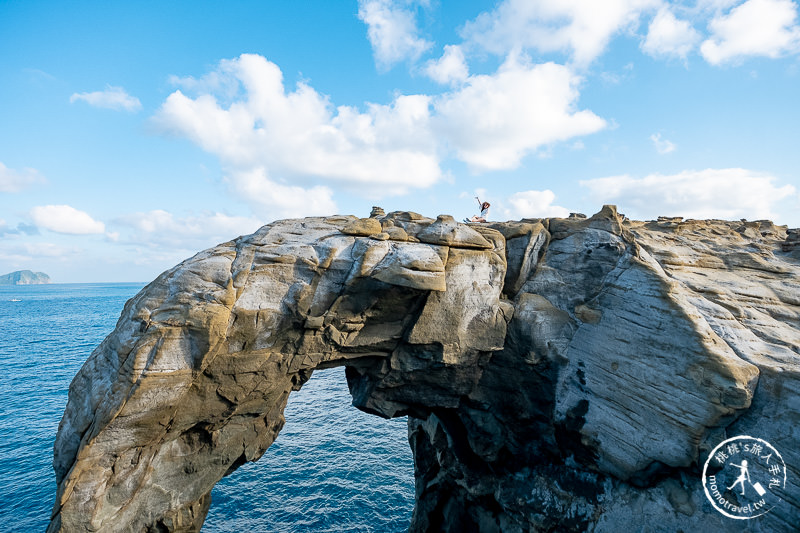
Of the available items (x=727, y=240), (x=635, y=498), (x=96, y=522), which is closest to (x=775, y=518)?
(x=635, y=498)

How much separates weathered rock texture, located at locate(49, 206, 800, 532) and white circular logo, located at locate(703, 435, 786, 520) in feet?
0.89

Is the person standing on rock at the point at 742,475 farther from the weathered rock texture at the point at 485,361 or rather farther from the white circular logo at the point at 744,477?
the weathered rock texture at the point at 485,361

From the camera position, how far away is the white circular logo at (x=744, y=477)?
1110cm

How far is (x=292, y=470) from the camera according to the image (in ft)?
100

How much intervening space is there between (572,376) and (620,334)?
2.73m

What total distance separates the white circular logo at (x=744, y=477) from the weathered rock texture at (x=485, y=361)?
272 mm

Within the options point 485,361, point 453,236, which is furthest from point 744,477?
point 453,236

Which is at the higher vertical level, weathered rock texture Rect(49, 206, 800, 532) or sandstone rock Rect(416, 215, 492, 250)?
sandstone rock Rect(416, 215, 492, 250)

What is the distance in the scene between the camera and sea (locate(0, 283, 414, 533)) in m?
24.6

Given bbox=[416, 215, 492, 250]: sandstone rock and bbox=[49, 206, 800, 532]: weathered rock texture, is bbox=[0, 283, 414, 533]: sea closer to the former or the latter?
bbox=[49, 206, 800, 532]: weathered rock texture

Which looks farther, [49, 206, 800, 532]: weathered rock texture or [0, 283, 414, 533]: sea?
[0, 283, 414, 533]: sea

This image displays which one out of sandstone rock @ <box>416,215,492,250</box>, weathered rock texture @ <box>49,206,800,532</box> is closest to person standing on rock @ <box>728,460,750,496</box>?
weathered rock texture @ <box>49,206,800,532</box>

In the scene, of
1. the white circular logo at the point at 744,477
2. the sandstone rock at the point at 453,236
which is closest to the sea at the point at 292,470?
the white circular logo at the point at 744,477

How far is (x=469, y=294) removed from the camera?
1684cm
